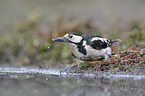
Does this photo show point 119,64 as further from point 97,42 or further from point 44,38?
point 44,38

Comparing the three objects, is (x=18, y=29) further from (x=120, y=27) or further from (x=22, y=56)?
(x=120, y=27)

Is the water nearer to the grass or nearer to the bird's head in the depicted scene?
the bird's head

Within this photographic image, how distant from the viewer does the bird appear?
1.79 metres

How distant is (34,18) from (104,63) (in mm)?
3311

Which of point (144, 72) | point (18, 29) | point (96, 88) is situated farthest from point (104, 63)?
point (18, 29)

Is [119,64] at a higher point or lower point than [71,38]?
lower

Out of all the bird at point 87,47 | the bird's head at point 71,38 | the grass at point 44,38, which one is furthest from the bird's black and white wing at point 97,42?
the grass at point 44,38

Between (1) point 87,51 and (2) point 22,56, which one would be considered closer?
(1) point 87,51

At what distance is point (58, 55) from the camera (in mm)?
3639

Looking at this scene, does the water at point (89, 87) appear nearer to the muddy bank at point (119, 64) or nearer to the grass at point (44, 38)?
the muddy bank at point (119, 64)

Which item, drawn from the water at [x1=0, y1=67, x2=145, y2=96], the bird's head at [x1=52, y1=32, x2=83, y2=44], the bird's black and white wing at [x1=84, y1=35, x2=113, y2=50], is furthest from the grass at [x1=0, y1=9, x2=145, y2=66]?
the water at [x1=0, y1=67, x2=145, y2=96]

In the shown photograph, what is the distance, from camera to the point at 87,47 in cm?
182

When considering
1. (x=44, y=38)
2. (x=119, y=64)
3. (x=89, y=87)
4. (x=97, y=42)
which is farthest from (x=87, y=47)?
(x=44, y=38)

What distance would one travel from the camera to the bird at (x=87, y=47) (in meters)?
1.79
